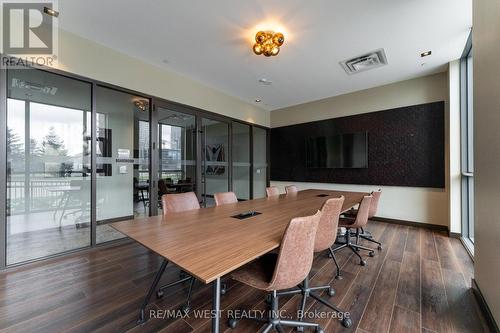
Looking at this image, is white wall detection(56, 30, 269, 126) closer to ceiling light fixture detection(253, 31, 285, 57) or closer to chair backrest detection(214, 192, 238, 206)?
ceiling light fixture detection(253, 31, 285, 57)

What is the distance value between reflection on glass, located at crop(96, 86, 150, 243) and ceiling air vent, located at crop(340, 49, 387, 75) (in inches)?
138

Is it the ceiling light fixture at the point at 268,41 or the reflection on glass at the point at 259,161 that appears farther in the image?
the reflection on glass at the point at 259,161

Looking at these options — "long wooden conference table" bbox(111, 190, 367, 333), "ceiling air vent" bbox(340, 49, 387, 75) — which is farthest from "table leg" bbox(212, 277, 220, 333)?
"ceiling air vent" bbox(340, 49, 387, 75)

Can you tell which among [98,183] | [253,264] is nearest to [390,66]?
[253,264]

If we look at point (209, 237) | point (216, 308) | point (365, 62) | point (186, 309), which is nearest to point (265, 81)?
point (365, 62)

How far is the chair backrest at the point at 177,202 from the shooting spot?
222 cm

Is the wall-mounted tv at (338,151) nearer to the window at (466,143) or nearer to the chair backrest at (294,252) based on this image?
the window at (466,143)

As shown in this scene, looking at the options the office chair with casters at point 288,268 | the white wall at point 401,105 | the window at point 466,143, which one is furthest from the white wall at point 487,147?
the white wall at point 401,105

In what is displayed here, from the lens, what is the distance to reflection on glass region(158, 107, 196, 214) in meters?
3.75

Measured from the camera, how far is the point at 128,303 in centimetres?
179

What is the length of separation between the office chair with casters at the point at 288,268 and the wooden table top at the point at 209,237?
11 cm

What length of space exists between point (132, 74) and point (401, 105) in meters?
5.04

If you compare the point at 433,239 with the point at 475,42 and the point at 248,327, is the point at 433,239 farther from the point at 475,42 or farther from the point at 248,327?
the point at 248,327

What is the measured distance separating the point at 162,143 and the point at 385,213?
475 centimetres
